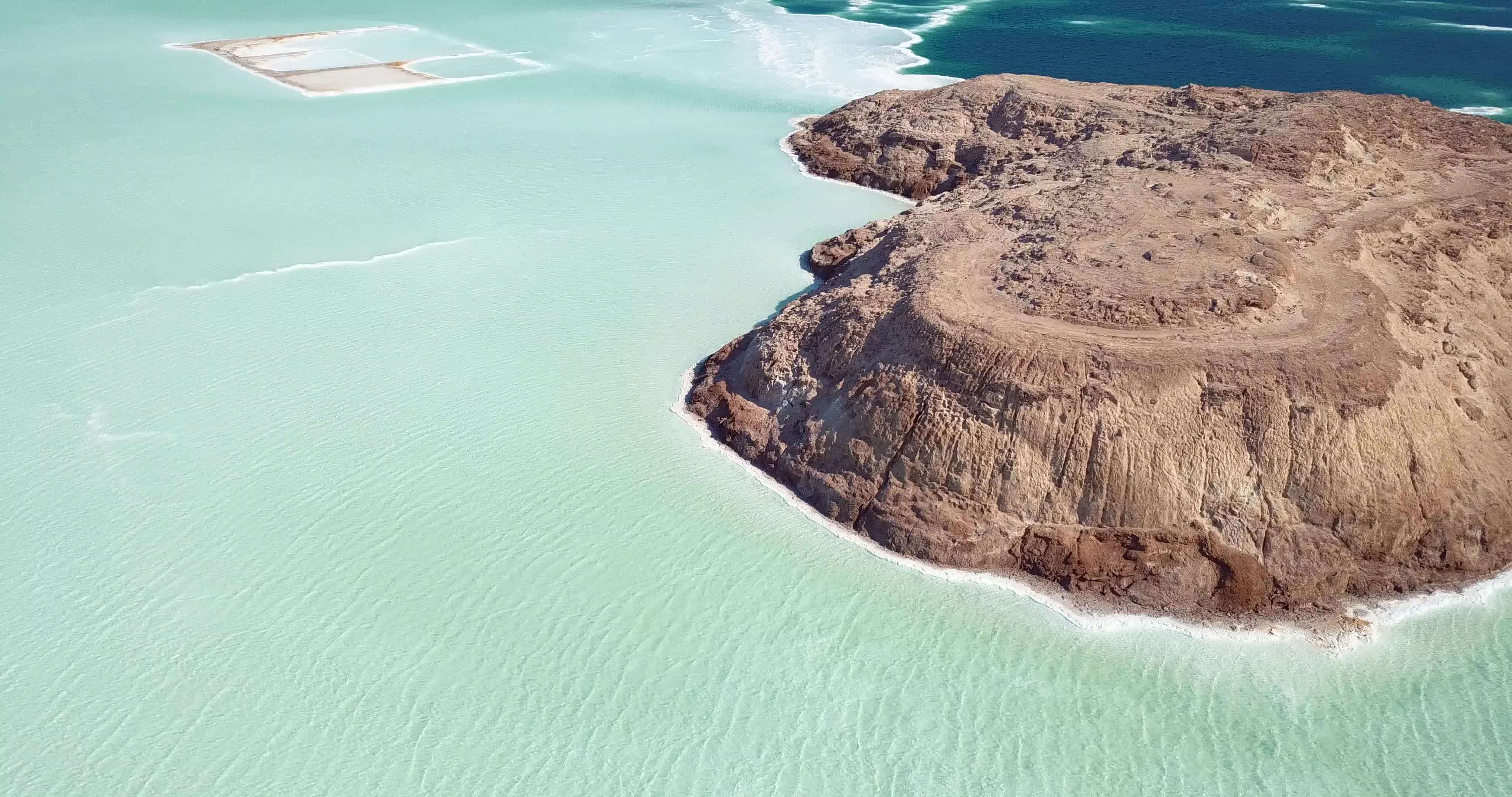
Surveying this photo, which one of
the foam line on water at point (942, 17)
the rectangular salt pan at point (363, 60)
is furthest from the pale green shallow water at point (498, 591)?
the foam line on water at point (942, 17)

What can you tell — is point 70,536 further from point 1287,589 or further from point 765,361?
point 1287,589

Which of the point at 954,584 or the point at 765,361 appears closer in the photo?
the point at 954,584

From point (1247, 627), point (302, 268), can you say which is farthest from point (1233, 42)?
point (1247, 627)

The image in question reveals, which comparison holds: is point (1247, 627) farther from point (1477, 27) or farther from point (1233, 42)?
point (1477, 27)

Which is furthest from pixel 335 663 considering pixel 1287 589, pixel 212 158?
pixel 212 158

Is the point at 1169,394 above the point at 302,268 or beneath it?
above

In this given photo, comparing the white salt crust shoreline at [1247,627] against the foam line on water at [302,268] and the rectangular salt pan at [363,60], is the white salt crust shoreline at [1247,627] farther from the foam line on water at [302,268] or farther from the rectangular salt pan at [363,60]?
the rectangular salt pan at [363,60]

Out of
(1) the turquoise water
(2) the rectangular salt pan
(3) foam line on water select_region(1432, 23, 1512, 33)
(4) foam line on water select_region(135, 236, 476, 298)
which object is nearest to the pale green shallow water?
(4) foam line on water select_region(135, 236, 476, 298)
